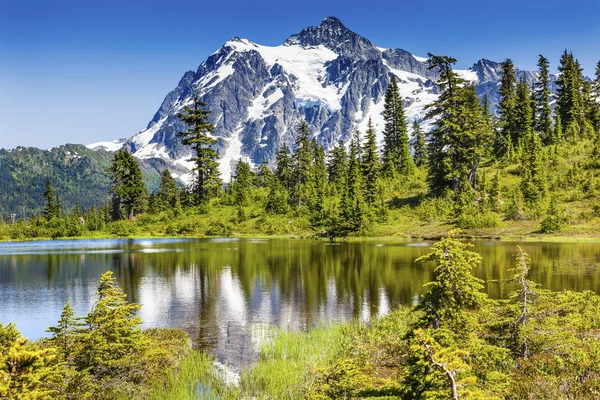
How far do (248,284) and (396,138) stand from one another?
2932 inches

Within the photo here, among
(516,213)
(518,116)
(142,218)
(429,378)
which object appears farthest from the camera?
(142,218)

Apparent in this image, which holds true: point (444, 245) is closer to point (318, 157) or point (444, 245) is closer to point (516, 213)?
point (516, 213)

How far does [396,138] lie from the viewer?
9844 cm

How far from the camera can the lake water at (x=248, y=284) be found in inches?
850

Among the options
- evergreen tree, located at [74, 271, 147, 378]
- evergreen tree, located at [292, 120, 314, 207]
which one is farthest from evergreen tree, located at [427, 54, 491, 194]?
evergreen tree, located at [74, 271, 147, 378]

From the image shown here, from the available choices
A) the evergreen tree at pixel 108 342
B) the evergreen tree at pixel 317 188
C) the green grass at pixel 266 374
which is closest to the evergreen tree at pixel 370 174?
the evergreen tree at pixel 317 188

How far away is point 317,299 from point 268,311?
3933mm

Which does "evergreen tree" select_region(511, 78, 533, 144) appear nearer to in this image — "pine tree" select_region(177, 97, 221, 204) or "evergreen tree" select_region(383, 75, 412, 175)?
"evergreen tree" select_region(383, 75, 412, 175)

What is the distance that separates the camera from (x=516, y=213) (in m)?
60.3

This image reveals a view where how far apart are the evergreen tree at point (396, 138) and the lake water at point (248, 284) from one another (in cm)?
4157

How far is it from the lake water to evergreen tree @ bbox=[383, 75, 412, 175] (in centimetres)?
4157

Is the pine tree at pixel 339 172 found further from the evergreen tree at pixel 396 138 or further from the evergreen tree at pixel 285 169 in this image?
the evergreen tree at pixel 285 169

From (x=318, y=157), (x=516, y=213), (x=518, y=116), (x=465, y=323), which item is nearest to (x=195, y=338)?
(x=465, y=323)

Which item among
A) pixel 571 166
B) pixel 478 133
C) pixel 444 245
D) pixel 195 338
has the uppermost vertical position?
pixel 478 133
